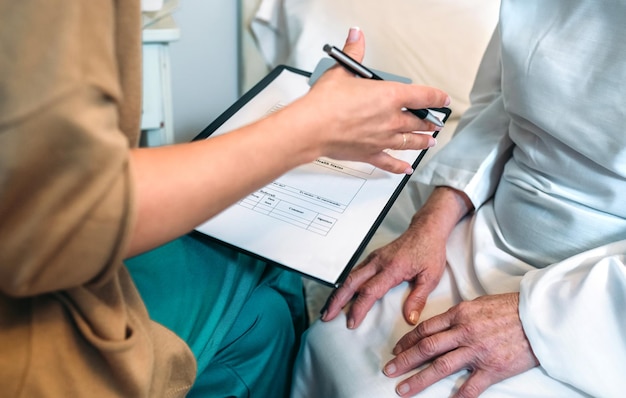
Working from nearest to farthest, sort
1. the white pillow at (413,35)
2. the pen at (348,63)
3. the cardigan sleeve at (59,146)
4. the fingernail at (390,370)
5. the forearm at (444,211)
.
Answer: the cardigan sleeve at (59,146)
the pen at (348,63)
the fingernail at (390,370)
the forearm at (444,211)
the white pillow at (413,35)

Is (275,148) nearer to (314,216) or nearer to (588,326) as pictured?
(314,216)

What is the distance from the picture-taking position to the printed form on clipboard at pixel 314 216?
0.65 meters

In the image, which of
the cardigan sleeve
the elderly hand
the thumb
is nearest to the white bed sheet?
the elderly hand

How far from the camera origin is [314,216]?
0.69 m

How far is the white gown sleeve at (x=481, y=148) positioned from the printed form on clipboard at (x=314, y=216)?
0.12m

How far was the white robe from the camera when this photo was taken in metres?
0.66

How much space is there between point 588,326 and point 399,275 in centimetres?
22

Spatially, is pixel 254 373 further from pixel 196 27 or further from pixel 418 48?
pixel 196 27

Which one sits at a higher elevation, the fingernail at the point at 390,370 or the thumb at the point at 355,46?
the thumb at the point at 355,46

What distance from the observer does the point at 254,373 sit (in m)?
0.75

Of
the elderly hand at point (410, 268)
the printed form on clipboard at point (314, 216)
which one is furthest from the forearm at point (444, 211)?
the printed form on clipboard at point (314, 216)

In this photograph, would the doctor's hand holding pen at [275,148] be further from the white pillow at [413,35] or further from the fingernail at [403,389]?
the white pillow at [413,35]

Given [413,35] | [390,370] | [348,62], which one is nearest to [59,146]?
[348,62]

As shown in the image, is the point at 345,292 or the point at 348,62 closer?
the point at 348,62
